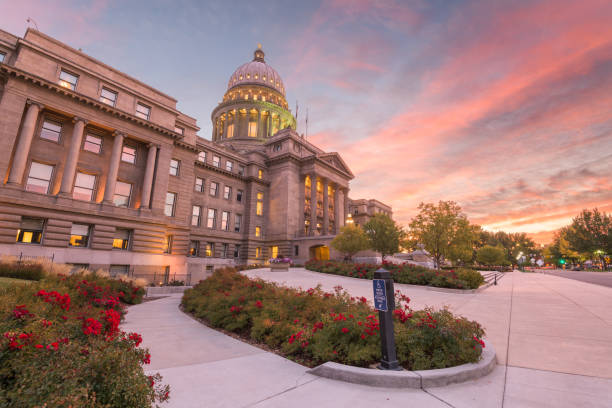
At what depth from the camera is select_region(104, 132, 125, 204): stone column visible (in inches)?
1063

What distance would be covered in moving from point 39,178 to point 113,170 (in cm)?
536

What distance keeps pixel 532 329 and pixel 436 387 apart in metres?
5.96

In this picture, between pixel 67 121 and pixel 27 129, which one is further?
pixel 67 121

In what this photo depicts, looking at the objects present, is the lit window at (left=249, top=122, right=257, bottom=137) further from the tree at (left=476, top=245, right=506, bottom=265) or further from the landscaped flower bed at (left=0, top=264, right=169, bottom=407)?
the landscaped flower bed at (left=0, top=264, right=169, bottom=407)

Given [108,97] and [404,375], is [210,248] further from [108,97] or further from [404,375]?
[404,375]

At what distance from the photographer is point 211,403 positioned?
13.2 feet

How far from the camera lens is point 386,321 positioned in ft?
18.0

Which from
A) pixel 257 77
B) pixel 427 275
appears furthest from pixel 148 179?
pixel 257 77

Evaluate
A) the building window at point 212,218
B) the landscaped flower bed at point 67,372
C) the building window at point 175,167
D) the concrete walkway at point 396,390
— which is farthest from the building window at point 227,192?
the landscaped flower bed at point 67,372

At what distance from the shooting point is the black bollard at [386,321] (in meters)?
5.27

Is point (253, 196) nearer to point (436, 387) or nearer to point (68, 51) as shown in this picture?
point (68, 51)

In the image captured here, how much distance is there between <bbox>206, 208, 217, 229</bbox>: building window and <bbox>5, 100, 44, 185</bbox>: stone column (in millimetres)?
22665

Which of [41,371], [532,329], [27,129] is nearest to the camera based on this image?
[41,371]

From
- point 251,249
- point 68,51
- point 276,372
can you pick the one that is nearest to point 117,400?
point 276,372
